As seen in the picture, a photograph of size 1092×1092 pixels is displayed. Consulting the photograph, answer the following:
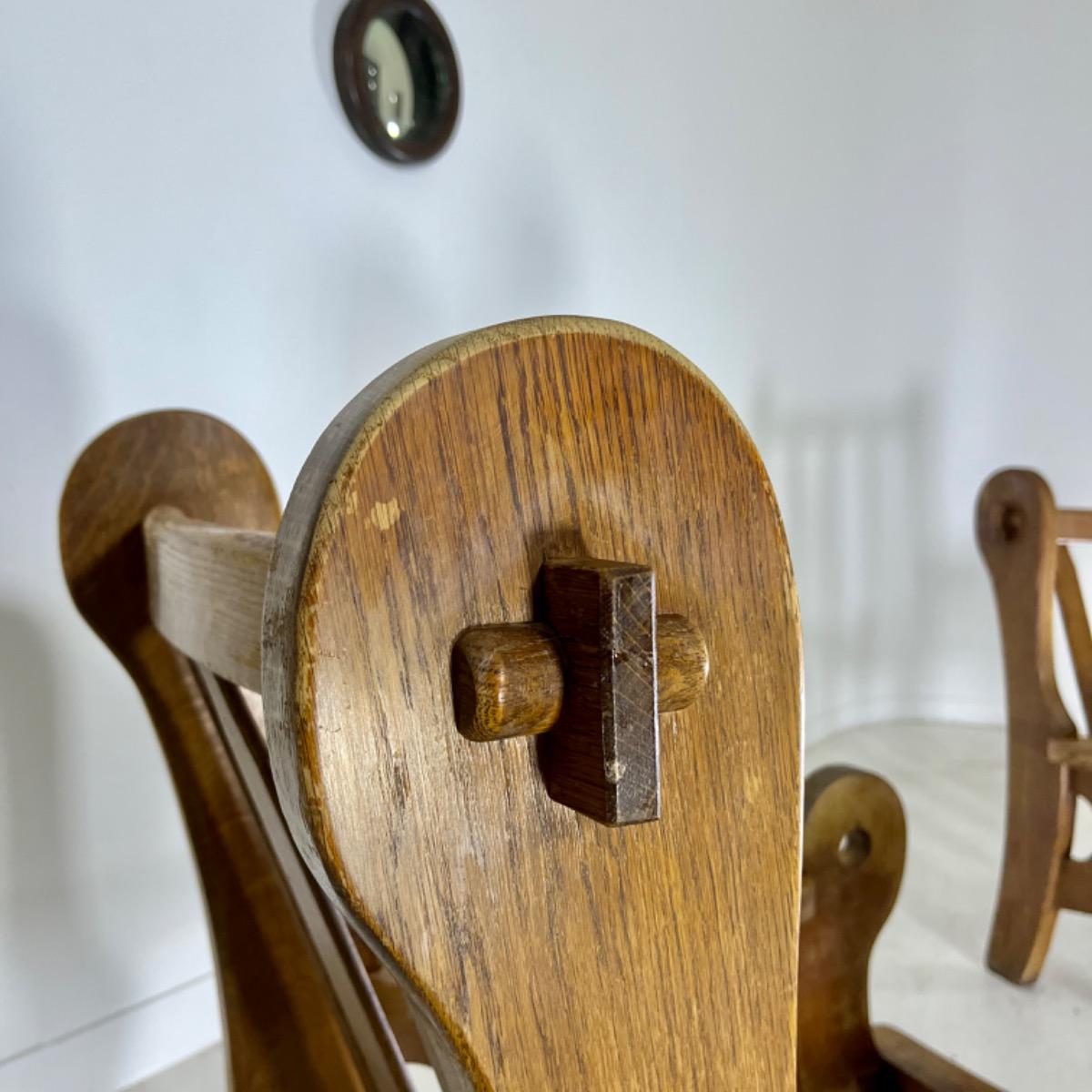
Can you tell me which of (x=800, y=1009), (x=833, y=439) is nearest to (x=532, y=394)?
(x=800, y=1009)

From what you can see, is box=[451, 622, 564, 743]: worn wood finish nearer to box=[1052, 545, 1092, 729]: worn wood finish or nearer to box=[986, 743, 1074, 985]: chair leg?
box=[986, 743, 1074, 985]: chair leg

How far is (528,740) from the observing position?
0.22 metres

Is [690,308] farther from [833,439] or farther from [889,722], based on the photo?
[889,722]

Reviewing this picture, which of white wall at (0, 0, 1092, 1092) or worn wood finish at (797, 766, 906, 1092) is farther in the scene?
white wall at (0, 0, 1092, 1092)

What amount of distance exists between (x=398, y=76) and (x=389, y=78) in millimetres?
17

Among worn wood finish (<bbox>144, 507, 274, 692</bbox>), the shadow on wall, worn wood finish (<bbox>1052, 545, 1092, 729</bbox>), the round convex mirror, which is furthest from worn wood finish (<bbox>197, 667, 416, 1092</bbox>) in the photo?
worn wood finish (<bbox>1052, 545, 1092, 729</bbox>)

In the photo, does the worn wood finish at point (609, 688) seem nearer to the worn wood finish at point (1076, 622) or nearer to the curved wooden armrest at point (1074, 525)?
the curved wooden armrest at point (1074, 525)

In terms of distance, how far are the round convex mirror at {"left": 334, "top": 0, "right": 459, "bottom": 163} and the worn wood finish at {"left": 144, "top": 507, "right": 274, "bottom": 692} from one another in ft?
2.72

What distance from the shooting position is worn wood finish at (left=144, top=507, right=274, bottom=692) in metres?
0.29

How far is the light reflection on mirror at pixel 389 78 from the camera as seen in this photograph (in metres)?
1.13

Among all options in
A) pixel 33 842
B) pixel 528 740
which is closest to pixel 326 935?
pixel 528 740

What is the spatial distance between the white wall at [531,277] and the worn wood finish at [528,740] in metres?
0.84

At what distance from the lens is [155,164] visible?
37.3 inches

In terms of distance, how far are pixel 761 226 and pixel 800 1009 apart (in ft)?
5.04
